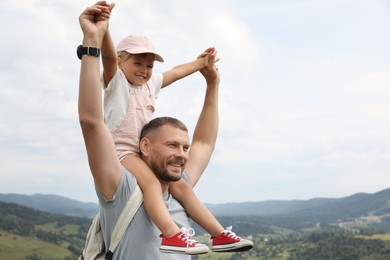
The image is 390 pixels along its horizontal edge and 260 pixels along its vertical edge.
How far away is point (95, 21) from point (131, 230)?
45.9 inches

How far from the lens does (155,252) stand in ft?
9.67

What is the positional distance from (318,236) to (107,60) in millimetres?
166219

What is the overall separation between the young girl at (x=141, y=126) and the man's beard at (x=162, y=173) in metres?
0.04

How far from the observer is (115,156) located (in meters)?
2.81

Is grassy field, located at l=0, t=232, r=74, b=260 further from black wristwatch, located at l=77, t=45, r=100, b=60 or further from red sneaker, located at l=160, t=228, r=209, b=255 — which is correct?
black wristwatch, located at l=77, t=45, r=100, b=60

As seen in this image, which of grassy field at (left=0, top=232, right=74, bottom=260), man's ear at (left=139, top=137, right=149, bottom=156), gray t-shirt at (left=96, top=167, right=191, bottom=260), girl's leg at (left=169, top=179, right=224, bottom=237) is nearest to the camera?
gray t-shirt at (left=96, top=167, right=191, bottom=260)

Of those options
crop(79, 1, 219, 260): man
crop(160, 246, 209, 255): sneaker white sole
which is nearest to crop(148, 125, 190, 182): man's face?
crop(79, 1, 219, 260): man

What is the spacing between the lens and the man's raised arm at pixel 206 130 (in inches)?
148

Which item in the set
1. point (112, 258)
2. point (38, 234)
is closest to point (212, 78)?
point (112, 258)

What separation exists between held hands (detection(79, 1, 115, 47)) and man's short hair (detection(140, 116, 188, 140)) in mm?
680

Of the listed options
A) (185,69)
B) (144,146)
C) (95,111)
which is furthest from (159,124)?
(185,69)

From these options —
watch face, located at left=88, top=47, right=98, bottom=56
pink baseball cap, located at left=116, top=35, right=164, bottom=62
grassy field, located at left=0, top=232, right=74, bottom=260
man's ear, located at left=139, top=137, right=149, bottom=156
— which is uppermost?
grassy field, located at left=0, top=232, right=74, bottom=260

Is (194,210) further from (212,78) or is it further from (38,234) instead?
(38,234)

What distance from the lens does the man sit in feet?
8.66
